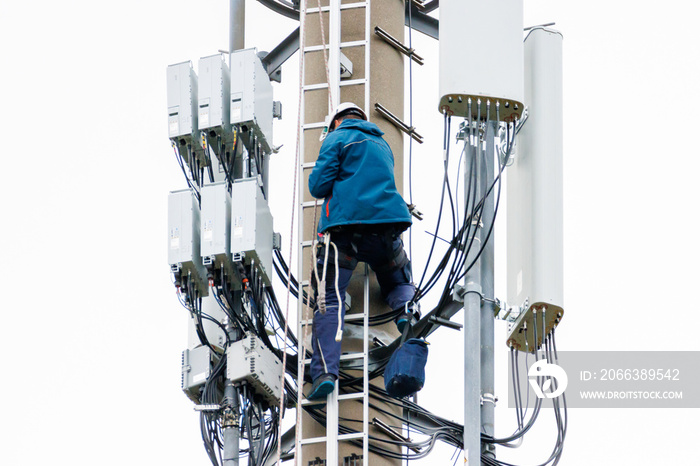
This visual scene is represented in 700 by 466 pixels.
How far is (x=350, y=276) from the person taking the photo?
44.1 ft

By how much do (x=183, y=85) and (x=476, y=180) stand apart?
8.76 feet

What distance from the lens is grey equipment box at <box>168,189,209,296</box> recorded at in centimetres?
Result: 1391

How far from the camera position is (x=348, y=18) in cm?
1473

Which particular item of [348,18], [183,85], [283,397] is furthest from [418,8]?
[283,397]

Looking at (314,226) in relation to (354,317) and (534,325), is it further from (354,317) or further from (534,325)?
(534,325)

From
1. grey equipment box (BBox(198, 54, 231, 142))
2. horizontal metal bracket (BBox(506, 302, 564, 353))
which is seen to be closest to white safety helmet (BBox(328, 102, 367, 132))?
grey equipment box (BBox(198, 54, 231, 142))

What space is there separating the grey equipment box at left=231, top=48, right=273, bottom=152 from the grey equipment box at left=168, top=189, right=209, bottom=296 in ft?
2.52

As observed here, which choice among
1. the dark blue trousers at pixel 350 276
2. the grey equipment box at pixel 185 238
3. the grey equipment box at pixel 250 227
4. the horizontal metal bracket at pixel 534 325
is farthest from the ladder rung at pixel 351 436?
the grey equipment box at pixel 185 238

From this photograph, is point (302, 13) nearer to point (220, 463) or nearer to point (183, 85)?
point (183, 85)

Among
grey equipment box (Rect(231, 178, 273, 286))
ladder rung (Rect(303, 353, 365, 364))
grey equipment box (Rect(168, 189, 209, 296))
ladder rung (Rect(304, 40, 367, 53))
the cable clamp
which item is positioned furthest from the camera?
ladder rung (Rect(304, 40, 367, 53))

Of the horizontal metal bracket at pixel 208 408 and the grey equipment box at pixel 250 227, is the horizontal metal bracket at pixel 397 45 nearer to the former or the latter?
the grey equipment box at pixel 250 227

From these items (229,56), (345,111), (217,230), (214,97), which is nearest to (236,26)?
(229,56)

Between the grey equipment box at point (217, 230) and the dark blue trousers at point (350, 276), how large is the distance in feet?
2.74

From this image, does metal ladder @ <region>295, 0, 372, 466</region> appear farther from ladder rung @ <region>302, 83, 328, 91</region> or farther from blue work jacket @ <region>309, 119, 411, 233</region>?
blue work jacket @ <region>309, 119, 411, 233</region>
